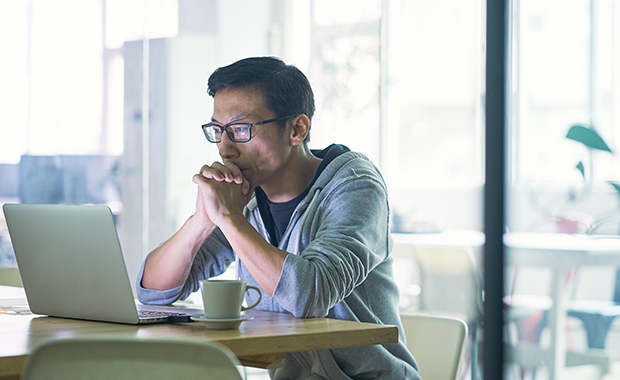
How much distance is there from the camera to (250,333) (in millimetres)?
1137

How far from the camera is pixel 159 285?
167cm

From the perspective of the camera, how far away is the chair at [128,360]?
0.79 metres

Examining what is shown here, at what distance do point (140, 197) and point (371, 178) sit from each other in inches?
99.5

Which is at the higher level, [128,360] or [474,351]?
[128,360]

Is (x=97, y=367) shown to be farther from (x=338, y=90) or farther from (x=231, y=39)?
(x=231, y=39)

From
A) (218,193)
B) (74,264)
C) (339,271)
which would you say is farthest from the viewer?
(218,193)

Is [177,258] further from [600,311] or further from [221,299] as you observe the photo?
[600,311]

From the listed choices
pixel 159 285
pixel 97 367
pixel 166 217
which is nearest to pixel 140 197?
pixel 166 217

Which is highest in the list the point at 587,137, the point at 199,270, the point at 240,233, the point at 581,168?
the point at 587,137

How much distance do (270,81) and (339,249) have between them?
51 centimetres

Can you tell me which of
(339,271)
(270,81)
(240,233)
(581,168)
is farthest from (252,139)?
(581,168)

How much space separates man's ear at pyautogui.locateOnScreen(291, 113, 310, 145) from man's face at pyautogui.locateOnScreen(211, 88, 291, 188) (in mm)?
53

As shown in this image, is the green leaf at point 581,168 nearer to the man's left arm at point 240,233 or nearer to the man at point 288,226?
the man at point 288,226

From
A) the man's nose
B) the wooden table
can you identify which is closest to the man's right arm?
the man's nose
